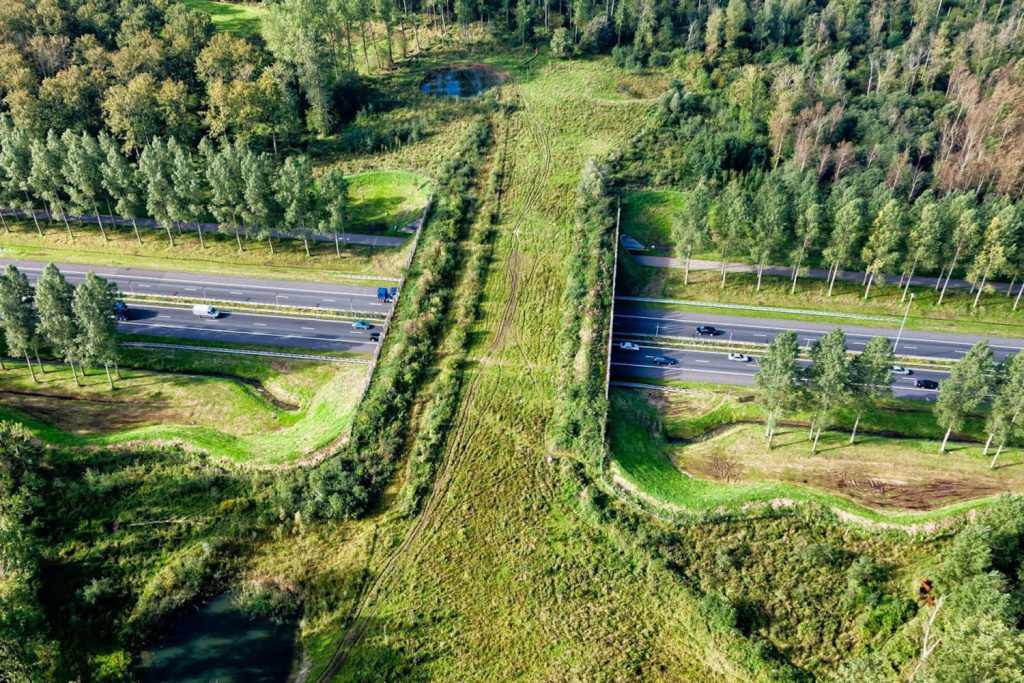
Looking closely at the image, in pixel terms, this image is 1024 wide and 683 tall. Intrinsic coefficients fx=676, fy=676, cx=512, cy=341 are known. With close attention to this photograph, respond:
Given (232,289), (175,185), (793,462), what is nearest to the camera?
(793,462)

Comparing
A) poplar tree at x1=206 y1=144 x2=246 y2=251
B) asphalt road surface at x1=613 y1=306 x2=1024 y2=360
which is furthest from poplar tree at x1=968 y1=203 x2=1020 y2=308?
poplar tree at x1=206 y1=144 x2=246 y2=251

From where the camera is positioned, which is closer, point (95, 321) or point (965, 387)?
point (965, 387)

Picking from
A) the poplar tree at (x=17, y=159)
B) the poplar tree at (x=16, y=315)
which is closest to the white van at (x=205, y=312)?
the poplar tree at (x=16, y=315)

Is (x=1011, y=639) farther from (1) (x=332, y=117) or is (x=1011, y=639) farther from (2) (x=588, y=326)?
(1) (x=332, y=117)

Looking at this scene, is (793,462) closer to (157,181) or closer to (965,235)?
(965,235)

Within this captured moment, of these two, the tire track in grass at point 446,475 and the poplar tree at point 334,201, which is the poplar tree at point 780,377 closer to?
the tire track in grass at point 446,475

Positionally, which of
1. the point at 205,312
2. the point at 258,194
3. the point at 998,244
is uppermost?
the point at 258,194

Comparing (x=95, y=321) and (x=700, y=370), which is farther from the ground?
(x=95, y=321)

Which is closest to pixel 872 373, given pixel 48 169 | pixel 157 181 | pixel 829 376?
pixel 829 376
